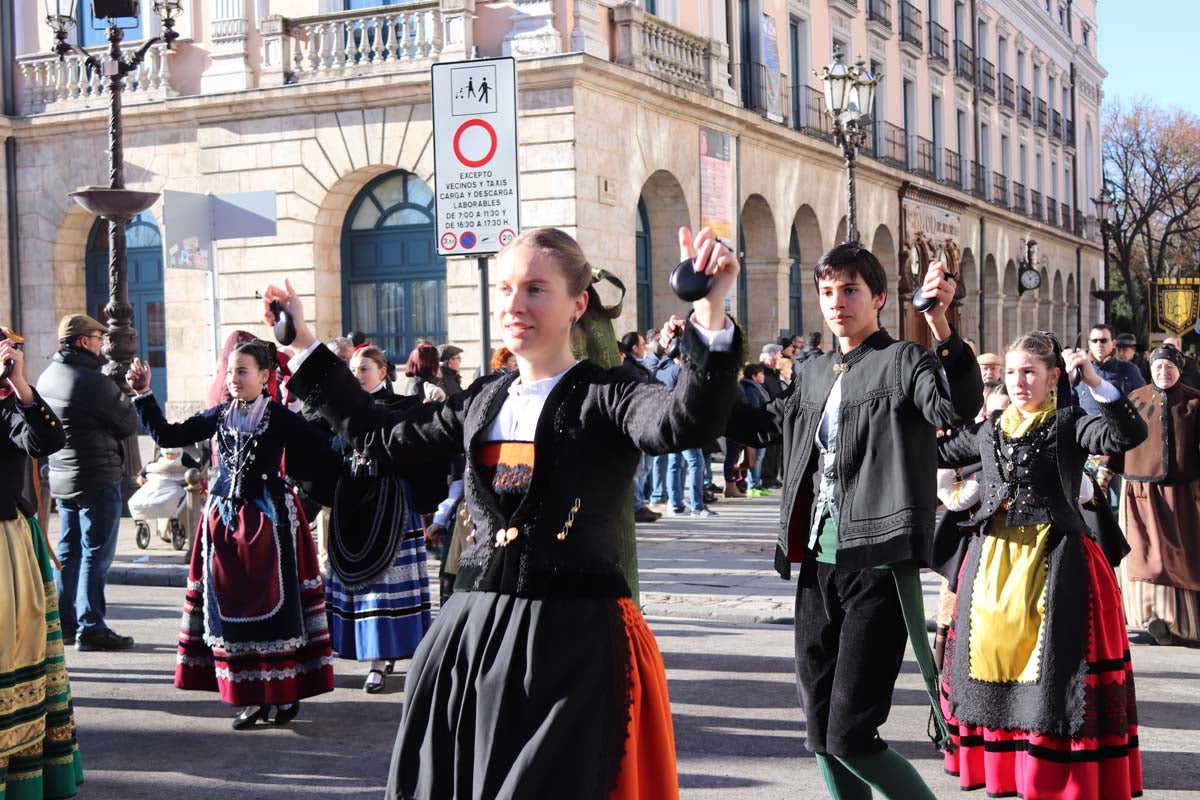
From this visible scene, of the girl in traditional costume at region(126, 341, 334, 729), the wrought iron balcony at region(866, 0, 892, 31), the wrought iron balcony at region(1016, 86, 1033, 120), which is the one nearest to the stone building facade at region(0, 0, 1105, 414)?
the wrought iron balcony at region(866, 0, 892, 31)

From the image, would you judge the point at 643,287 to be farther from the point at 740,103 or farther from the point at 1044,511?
the point at 1044,511

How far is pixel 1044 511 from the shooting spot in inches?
213

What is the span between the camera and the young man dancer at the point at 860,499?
4207 mm

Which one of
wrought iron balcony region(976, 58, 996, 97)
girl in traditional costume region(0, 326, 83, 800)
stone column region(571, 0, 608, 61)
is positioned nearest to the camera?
girl in traditional costume region(0, 326, 83, 800)

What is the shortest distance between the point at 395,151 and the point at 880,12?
15.9 metres

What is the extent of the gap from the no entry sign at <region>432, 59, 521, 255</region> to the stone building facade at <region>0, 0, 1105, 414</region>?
9.43 m

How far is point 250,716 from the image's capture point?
269 inches

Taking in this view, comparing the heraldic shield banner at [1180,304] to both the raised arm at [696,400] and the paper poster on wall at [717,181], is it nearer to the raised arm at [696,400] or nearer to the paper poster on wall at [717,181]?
the paper poster on wall at [717,181]

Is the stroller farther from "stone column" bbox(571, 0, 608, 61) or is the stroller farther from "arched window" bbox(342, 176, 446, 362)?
"stone column" bbox(571, 0, 608, 61)

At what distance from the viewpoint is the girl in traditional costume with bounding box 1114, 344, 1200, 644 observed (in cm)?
888

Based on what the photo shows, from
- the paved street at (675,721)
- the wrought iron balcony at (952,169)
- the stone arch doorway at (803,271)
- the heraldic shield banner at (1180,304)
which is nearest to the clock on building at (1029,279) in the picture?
the wrought iron balcony at (952,169)

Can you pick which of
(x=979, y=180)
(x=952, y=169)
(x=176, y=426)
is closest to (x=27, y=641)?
(x=176, y=426)

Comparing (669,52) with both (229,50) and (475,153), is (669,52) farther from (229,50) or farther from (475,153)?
(475,153)

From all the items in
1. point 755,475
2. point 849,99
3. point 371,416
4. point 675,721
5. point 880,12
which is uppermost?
point 880,12
